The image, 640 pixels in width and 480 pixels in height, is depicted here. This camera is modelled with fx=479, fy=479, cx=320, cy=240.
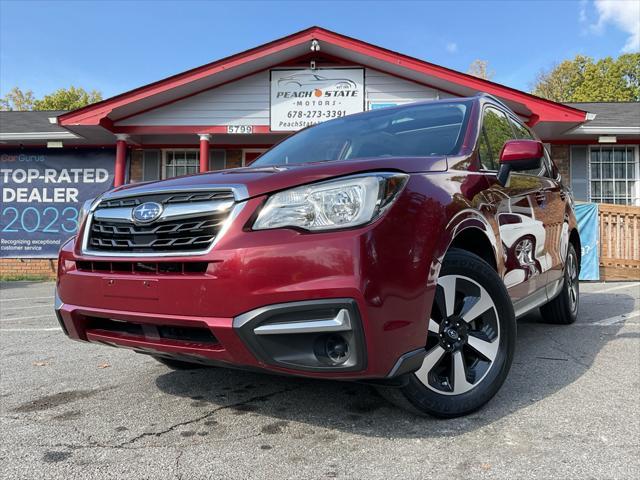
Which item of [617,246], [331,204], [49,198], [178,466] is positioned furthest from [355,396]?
[49,198]

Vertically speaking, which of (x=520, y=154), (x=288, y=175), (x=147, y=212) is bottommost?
(x=147, y=212)

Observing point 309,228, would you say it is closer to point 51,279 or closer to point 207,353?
point 207,353

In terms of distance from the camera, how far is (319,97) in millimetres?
9414

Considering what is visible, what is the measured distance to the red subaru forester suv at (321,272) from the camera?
1.73 m

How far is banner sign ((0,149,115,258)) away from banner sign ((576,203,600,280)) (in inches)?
404

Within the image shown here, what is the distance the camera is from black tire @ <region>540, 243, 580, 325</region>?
4.34 metres

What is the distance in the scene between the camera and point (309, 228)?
1790mm

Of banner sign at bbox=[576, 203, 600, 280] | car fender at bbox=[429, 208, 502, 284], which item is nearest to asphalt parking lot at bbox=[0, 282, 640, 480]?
car fender at bbox=[429, 208, 502, 284]

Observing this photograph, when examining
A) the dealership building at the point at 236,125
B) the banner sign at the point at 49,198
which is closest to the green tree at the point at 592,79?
the dealership building at the point at 236,125

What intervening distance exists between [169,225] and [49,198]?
36.9ft

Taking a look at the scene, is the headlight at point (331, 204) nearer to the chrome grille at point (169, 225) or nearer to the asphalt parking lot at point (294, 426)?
the chrome grille at point (169, 225)

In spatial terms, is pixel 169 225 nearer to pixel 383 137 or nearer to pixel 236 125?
pixel 383 137

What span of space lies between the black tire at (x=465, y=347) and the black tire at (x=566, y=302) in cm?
218

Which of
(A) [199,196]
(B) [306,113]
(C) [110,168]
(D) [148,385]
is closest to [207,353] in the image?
(A) [199,196]
